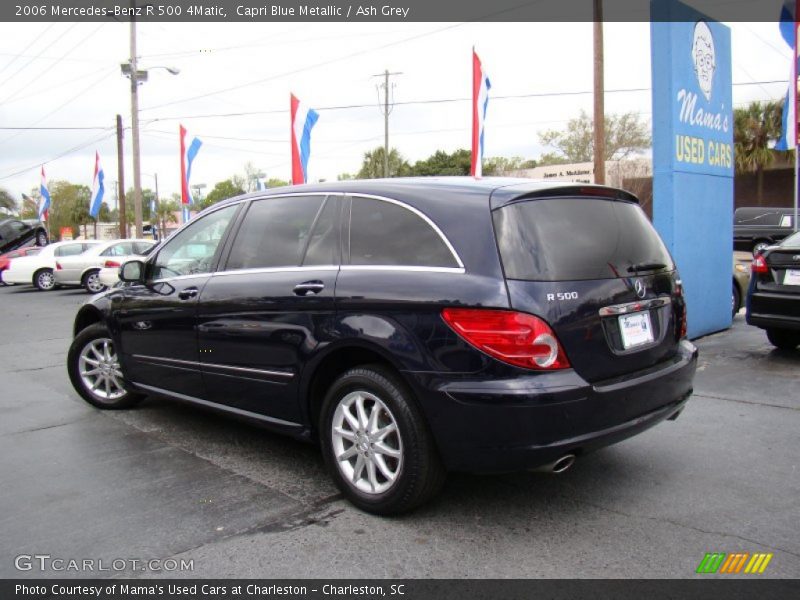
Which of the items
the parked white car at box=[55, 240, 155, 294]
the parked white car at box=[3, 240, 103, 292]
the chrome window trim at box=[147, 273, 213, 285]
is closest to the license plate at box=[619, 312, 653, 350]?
the chrome window trim at box=[147, 273, 213, 285]

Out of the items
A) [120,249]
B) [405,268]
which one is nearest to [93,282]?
[120,249]

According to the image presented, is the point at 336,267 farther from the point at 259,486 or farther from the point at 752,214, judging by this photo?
the point at 752,214

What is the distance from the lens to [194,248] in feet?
15.8

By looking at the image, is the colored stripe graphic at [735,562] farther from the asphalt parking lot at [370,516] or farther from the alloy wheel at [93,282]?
the alloy wheel at [93,282]

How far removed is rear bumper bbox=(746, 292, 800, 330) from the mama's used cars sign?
38.8 inches

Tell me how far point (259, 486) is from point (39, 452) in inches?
70.8

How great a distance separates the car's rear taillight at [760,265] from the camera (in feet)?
23.3

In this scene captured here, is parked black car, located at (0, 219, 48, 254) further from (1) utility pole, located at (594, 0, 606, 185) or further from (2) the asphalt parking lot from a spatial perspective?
(2) the asphalt parking lot

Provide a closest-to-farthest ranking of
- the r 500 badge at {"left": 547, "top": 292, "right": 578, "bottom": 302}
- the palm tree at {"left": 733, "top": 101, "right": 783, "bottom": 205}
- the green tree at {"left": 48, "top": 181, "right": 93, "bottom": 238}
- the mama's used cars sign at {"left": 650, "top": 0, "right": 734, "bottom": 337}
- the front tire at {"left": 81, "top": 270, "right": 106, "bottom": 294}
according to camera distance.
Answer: the r 500 badge at {"left": 547, "top": 292, "right": 578, "bottom": 302} → the mama's used cars sign at {"left": 650, "top": 0, "right": 734, "bottom": 337} → the front tire at {"left": 81, "top": 270, "right": 106, "bottom": 294} → the palm tree at {"left": 733, "top": 101, "right": 783, "bottom": 205} → the green tree at {"left": 48, "top": 181, "right": 93, "bottom": 238}

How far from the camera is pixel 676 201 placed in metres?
7.87

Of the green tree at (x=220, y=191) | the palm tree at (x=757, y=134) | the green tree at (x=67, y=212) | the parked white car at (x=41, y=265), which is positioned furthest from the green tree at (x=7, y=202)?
the palm tree at (x=757, y=134)

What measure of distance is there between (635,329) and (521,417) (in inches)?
35.5

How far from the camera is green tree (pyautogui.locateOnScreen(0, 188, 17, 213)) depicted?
73.8m

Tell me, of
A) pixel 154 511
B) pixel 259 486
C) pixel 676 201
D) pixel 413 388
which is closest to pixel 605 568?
pixel 413 388
